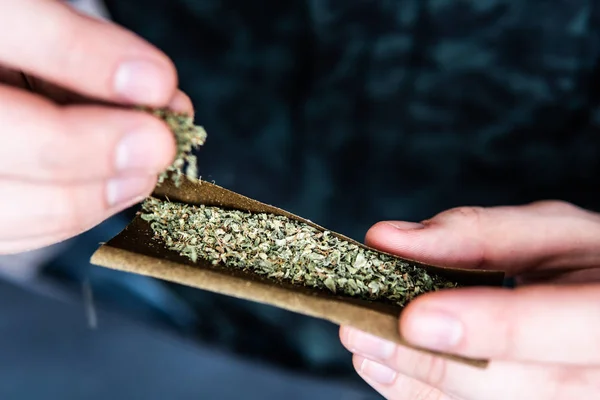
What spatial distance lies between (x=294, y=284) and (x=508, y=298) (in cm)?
33

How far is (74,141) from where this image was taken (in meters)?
0.62

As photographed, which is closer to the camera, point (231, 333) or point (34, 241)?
point (34, 241)

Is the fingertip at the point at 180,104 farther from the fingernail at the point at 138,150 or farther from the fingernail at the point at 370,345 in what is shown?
the fingernail at the point at 370,345

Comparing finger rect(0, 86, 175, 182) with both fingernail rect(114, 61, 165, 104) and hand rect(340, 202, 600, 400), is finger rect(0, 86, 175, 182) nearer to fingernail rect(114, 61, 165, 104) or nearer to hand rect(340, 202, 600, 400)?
fingernail rect(114, 61, 165, 104)

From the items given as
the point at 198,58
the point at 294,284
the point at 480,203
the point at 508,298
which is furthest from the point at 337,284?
the point at 198,58

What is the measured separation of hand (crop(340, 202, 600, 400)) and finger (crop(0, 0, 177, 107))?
461 mm

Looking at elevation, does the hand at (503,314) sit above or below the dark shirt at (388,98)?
below

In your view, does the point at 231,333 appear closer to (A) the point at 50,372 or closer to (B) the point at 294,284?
(A) the point at 50,372

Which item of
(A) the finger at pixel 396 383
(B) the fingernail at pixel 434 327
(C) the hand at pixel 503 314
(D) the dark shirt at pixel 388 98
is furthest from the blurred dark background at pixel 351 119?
(B) the fingernail at pixel 434 327

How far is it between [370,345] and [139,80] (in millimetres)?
560

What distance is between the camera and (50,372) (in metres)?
1.79

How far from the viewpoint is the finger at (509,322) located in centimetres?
69

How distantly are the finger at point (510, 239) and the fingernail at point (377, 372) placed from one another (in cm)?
23

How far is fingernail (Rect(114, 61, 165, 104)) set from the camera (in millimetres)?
645
